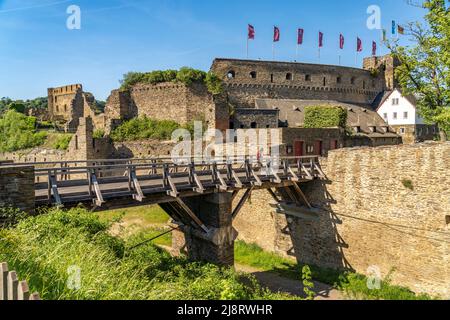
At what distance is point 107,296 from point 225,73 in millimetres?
31486

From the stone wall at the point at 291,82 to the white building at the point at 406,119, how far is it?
5.34 m

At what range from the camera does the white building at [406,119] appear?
113 ft

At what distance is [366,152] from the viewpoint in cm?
1550

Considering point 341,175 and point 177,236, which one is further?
point 341,175

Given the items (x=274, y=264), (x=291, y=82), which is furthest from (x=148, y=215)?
(x=291, y=82)

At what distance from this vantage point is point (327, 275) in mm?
16078

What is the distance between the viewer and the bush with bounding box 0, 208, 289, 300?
18.0 feet

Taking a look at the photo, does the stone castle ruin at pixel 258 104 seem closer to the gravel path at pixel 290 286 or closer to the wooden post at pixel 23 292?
the gravel path at pixel 290 286

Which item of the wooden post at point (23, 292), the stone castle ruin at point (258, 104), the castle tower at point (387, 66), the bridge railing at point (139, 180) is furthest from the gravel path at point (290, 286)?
the castle tower at point (387, 66)

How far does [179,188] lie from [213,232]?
2.48 meters
